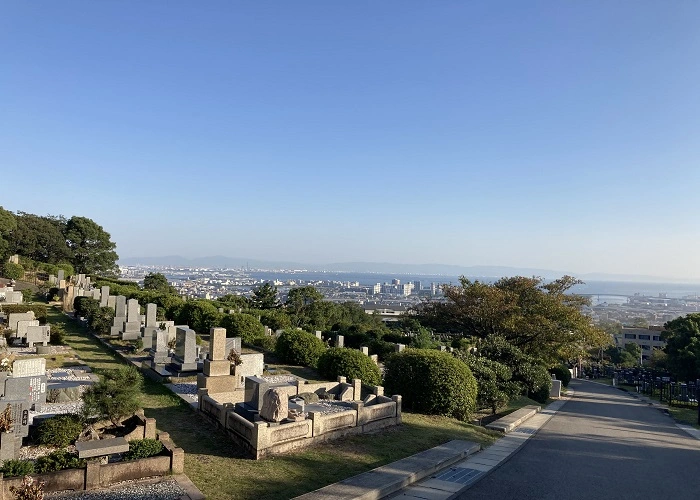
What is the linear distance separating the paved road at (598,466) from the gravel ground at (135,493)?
5102 millimetres

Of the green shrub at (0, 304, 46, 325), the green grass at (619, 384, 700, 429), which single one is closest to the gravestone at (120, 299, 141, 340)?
the green shrub at (0, 304, 46, 325)

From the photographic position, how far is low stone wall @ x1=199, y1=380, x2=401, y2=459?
9.46m

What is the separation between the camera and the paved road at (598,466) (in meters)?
9.48

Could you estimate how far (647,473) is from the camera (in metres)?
11.2

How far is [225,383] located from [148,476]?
6.61 metres

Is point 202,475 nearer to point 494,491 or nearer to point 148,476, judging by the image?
point 148,476

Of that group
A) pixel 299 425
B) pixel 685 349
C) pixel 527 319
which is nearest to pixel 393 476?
pixel 299 425

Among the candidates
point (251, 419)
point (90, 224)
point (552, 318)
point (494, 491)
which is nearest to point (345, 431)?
point (251, 419)

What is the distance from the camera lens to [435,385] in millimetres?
15031

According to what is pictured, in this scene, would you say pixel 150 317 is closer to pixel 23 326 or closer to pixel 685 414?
pixel 23 326

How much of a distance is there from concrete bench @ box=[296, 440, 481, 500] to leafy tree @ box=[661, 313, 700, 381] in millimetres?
37569

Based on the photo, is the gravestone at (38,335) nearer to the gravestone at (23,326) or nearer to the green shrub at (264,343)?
the gravestone at (23,326)

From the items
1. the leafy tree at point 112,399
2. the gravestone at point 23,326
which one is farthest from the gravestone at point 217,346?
the gravestone at point 23,326

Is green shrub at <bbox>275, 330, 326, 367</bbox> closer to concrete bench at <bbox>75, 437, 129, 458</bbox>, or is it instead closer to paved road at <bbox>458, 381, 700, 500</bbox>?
paved road at <bbox>458, 381, 700, 500</bbox>
